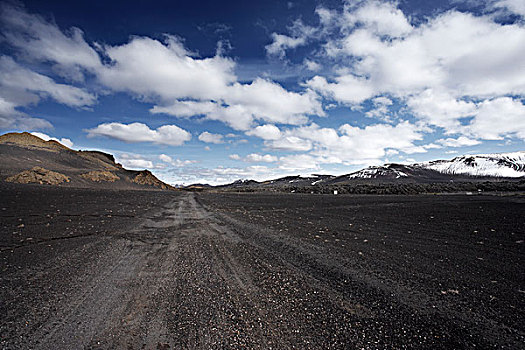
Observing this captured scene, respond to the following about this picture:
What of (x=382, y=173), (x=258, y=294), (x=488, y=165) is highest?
(x=488, y=165)

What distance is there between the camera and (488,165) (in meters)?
169

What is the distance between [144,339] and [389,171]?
599ft

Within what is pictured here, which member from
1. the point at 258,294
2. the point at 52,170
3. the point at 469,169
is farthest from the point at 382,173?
the point at 258,294

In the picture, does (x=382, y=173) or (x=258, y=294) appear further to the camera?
(x=382, y=173)

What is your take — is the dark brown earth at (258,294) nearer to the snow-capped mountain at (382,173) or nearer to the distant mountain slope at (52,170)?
the distant mountain slope at (52,170)

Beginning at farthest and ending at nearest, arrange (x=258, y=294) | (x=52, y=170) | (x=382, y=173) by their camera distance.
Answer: (x=382, y=173)
(x=52, y=170)
(x=258, y=294)

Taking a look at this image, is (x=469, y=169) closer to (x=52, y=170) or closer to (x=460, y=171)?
(x=460, y=171)

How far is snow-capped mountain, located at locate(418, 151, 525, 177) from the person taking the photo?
514ft

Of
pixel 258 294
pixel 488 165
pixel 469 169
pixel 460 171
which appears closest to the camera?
pixel 258 294

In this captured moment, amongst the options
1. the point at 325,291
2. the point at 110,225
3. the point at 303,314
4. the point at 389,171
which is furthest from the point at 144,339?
the point at 389,171

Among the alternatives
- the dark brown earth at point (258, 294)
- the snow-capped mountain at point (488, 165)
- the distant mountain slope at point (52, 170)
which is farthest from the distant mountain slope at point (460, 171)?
the dark brown earth at point (258, 294)

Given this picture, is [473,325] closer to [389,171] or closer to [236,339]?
[236,339]

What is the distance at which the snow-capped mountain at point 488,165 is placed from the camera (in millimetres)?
156625

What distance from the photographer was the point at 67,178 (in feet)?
138
